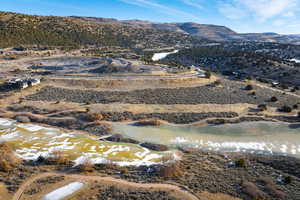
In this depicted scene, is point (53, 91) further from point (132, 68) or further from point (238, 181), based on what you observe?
point (238, 181)

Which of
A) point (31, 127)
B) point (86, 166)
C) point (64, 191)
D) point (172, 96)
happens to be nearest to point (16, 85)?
point (31, 127)

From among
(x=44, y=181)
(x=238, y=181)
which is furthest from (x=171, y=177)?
(x=44, y=181)

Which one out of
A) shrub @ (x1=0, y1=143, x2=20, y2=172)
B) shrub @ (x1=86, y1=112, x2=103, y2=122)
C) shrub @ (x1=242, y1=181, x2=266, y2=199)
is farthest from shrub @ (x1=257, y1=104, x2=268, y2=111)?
shrub @ (x1=0, y1=143, x2=20, y2=172)

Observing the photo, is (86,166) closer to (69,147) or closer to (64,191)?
(64,191)

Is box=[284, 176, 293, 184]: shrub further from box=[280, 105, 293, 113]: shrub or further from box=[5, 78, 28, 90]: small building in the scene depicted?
box=[5, 78, 28, 90]: small building

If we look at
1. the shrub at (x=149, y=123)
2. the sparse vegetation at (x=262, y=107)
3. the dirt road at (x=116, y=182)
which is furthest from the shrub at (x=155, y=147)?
the sparse vegetation at (x=262, y=107)

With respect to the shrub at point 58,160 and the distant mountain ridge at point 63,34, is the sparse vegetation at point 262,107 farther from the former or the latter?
the distant mountain ridge at point 63,34
